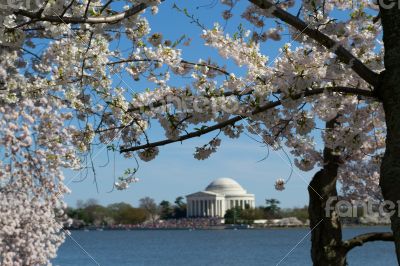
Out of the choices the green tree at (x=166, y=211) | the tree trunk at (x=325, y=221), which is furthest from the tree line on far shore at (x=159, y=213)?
the tree trunk at (x=325, y=221)

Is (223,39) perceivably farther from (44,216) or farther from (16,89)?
(44,216)

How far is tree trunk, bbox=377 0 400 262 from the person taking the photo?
3.70 m

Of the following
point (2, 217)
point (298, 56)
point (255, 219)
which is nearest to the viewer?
point (298, 56)

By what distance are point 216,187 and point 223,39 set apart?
5876 inches

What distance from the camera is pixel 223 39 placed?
699cm

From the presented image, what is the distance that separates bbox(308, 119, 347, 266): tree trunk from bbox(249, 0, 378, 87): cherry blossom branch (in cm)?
375

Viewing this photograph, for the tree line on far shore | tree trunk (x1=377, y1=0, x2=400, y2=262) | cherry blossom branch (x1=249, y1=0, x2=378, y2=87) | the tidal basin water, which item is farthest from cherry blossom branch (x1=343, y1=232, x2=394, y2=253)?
the tree line on far shore

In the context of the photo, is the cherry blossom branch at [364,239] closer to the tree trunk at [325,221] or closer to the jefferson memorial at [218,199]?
the tree trunk at [325,221]

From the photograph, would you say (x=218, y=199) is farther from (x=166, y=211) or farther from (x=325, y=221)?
(x=325, y=221)

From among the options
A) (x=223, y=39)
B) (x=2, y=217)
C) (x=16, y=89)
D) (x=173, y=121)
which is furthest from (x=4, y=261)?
(x=173, y=121)

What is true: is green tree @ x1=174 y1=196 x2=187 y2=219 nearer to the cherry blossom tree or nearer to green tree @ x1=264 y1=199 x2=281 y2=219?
green tree @ x1=264 y1=199 x2=281 y2=219

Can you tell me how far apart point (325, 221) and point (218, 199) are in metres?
140

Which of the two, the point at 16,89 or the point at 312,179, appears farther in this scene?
the point at 312,179

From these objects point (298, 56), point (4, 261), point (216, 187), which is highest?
point (216, 187)
